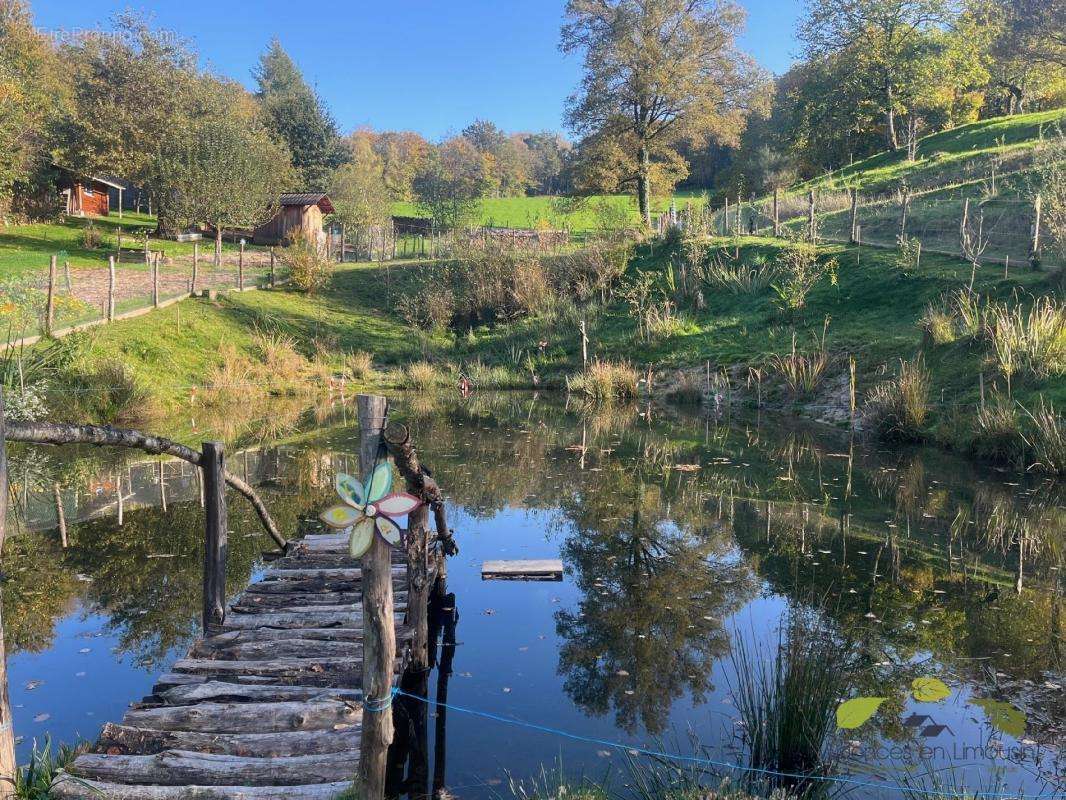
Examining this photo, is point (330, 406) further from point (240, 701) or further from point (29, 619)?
point (240, 701)

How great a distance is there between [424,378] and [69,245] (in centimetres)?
1831

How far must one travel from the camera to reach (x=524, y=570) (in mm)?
8188

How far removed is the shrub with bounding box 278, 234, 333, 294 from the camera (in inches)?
1128

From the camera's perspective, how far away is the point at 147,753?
13.2 ft

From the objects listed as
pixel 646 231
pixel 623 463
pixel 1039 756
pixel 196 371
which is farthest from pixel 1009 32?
pixel 1039 756

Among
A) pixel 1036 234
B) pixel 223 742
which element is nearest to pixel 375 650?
pixel 223 742

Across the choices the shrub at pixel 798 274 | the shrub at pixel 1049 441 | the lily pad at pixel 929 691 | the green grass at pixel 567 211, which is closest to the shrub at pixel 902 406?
the shrub at pixel 1049 441

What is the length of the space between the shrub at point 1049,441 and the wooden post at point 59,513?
42.5 feet

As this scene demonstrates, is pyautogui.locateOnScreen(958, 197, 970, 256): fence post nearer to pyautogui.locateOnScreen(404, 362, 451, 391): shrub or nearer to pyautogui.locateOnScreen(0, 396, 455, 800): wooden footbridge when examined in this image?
pyautogui.locateOnScreen(404, 362, 451, 391): shrub

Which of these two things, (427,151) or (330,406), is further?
(427,151)

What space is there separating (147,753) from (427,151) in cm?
7812

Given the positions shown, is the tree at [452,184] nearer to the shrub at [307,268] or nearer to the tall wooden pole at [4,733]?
the shrub at [307,268]

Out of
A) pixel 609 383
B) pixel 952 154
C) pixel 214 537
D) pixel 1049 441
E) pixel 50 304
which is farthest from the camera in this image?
pixel 952 154

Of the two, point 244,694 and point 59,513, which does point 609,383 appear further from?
point 244,694
